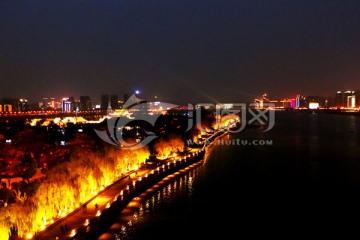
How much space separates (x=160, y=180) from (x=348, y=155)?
707cm

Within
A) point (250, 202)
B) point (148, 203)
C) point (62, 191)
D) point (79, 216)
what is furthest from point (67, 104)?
point (79, 216)

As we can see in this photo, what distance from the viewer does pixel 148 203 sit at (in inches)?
266

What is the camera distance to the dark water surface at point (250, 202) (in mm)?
5723

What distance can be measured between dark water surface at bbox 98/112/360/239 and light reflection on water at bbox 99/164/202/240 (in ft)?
0.04

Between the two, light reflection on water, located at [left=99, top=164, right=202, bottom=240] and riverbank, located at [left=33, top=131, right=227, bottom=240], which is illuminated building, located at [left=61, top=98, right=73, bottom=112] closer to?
light reflection on water, located at [left=99, top=164, right=202, bottom=240]

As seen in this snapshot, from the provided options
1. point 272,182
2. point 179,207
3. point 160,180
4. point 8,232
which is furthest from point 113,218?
point 272,182

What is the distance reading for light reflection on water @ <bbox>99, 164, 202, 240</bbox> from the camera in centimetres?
543

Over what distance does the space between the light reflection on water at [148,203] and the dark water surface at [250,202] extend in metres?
0.01


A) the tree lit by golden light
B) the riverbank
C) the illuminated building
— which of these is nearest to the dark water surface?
the riverbank

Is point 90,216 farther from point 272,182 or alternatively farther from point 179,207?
point 272,182

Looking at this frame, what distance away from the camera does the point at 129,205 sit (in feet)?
21.5

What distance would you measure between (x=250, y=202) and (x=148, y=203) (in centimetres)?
176

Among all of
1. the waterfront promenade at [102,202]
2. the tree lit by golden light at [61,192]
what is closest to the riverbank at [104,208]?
the waterfront promenade at [102,202]

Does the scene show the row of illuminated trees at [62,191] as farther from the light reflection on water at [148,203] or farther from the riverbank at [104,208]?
the light reflection on water at [148,203]
